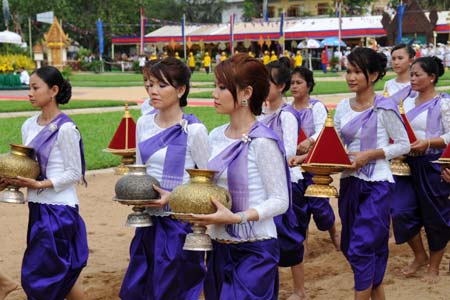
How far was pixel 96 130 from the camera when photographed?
15.9 metres

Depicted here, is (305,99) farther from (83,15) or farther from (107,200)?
(83,15)

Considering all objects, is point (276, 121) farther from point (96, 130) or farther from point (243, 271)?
point (96, 130)

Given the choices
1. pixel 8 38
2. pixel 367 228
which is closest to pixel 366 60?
pixel 367 228

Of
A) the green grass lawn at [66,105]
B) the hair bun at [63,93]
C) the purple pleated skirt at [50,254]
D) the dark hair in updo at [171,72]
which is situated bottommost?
the green grass lawn at [66,105]

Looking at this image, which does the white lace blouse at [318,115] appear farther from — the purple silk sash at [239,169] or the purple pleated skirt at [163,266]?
the purple silk sash at [239,169]

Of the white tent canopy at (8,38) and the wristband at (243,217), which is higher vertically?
the white tent canopy at (8,38)

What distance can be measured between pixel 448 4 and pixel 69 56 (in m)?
32.3

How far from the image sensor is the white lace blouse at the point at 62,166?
4633 millimetres

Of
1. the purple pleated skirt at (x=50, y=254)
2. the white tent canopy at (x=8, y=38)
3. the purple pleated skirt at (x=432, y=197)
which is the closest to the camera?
the purple pleated skirt at (x=50, y=254)

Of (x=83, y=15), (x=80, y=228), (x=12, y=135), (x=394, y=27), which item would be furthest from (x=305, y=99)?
(x=83, y=15)

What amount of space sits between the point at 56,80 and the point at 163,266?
1402 mm

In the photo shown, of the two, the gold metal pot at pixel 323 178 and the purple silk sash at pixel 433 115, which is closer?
the gold metal pot at pixel 323 178

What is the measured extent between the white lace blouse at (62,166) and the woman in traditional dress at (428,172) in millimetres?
2984

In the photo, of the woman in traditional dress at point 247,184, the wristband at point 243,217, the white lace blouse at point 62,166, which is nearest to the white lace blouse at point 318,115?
the white lace blouse at point 62,166
